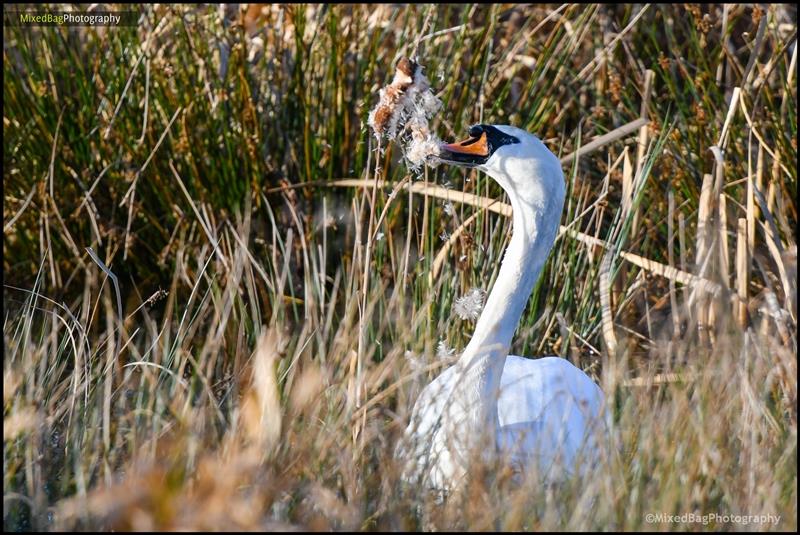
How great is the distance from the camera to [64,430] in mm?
2406

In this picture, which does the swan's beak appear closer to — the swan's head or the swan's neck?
the swan's head

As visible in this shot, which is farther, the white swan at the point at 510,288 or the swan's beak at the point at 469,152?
the swan's beak at the point at 469,152

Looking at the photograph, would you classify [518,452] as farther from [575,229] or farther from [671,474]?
[575,229]

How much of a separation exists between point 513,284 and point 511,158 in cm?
30

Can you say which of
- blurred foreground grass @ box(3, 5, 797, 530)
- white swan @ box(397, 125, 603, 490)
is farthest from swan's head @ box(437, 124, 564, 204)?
blurred foreground grass @ box(3, 5, 797, 530)

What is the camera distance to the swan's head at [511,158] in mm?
2510

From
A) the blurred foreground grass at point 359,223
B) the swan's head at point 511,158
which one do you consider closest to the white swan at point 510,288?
the swan's head at point 511,158

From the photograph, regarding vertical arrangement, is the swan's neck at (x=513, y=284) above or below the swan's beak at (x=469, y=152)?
below

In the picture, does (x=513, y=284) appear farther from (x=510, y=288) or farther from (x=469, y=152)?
(x=469, y=152)

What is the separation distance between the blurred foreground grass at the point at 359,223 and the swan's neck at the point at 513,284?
0.65ft

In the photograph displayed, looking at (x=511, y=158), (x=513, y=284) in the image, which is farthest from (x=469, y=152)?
(x=513, y=284)

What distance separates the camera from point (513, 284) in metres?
2.58

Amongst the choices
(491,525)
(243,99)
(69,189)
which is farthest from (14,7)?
(491,525)

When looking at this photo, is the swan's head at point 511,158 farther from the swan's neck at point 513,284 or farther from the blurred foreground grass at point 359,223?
the blurred foreground grass at point 359,223
